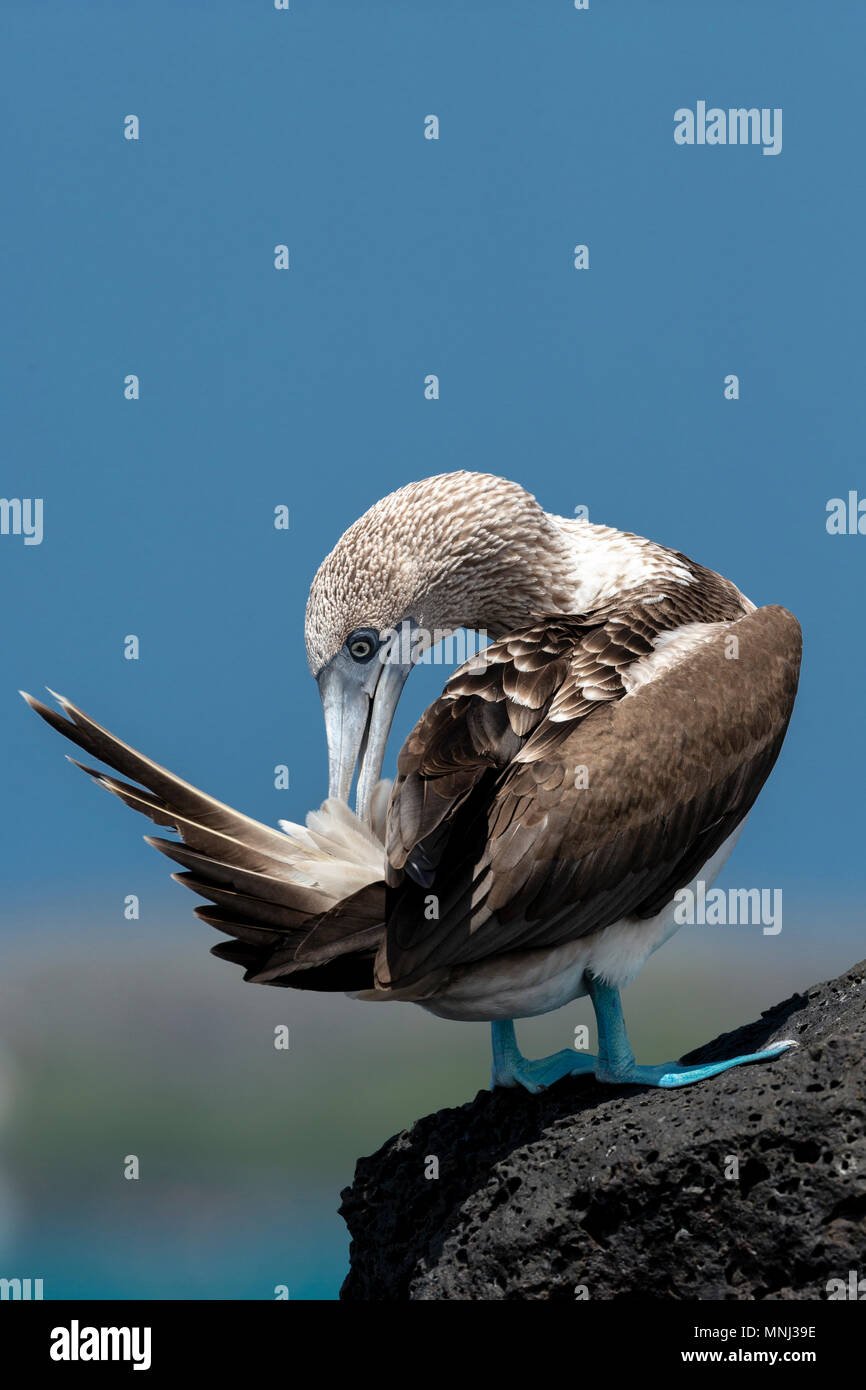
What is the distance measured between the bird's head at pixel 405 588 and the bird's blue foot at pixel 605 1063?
104cm

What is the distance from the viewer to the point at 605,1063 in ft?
16.9

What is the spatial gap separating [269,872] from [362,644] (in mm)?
1044

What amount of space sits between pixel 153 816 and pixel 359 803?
31.4 inches

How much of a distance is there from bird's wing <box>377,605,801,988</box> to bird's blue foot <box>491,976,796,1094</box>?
1.39ft

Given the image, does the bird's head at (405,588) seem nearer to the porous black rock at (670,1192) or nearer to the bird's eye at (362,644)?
the bird's eye at (362,644)

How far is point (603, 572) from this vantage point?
577 centimetres

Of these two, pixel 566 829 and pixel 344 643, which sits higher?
pixel 344 643

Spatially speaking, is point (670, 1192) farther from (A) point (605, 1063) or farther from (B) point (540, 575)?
(B) point (540, 575)

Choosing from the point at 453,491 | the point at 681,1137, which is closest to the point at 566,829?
the point at 681,1137

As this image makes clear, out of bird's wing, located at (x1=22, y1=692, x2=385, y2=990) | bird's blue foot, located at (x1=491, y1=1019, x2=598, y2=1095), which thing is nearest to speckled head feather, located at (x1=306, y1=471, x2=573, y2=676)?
bird's wing, located at (x1=22, y1=692, x2=385, y2=990)

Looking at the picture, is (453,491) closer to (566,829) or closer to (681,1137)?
(566,829)
